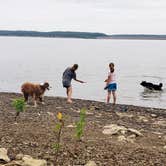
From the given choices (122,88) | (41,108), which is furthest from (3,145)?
(122,88)

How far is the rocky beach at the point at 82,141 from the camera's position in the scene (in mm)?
9469

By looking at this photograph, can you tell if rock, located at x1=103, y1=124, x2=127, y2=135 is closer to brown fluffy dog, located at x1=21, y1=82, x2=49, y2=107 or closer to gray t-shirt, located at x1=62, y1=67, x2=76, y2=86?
brown fluffy dog, located at x1=21, y1=82, x2=49, y2=107

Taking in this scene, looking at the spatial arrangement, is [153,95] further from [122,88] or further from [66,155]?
[66,155]

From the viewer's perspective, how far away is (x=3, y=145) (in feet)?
33.5

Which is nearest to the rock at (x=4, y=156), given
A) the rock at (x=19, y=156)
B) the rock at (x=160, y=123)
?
the rock at (x=19, y=156)

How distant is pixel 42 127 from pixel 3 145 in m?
2.46

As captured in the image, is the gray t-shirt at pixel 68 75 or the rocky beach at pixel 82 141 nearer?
the rocky beach at pixel 82 141

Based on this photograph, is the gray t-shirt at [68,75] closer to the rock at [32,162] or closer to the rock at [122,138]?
the rock at [122,138]

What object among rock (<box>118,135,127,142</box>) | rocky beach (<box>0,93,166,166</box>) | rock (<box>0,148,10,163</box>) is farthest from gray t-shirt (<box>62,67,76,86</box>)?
rock (<box>0,148,10,163</box>)

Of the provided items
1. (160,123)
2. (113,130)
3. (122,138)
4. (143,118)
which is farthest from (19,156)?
(143,118)

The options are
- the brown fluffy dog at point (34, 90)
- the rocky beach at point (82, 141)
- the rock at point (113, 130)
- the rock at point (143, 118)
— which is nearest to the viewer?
the rocky beach at point (82, 141)

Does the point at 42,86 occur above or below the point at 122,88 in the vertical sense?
above

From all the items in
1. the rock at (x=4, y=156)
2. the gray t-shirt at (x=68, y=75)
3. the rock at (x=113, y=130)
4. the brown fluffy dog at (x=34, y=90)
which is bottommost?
the rock at (x=113, y=130)

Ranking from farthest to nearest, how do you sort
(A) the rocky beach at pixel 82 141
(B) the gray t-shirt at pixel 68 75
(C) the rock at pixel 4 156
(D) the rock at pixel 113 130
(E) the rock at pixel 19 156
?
(B) the gray t-shirt at pixel 68 75 < (D) the rock at pixel 113 130 < (A) the rocky beach at pixel 82 141 < (E) the rock at pixel 19 156 < (C) the rock at pixel 4 156
